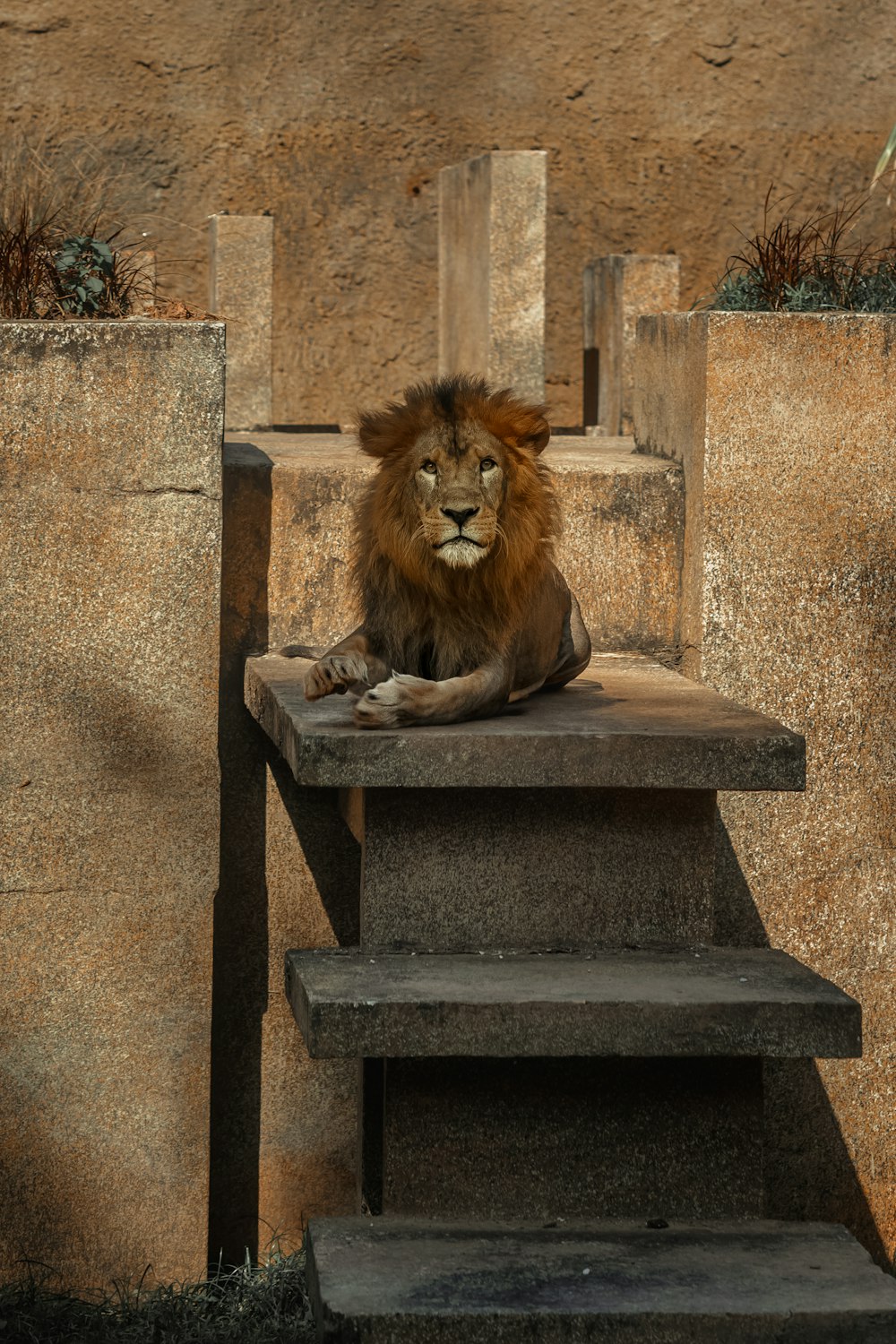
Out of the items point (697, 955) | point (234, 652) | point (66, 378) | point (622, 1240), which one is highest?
point (66, 378)

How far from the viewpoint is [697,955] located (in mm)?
3893

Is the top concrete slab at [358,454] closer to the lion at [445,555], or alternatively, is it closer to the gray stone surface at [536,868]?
the lion at [445,555]

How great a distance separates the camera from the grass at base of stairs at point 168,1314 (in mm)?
4270

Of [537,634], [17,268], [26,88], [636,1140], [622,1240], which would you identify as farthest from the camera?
[26,88]

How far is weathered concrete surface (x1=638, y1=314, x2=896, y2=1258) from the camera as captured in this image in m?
4.64

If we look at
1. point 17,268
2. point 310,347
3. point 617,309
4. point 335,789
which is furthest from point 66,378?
point 310,347

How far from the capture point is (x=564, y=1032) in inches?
137

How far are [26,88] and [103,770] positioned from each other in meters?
9.48

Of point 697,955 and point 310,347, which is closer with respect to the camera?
point 697,955

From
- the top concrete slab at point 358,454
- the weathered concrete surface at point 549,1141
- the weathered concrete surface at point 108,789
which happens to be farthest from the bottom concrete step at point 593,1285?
the top concrete slab at point 358,454

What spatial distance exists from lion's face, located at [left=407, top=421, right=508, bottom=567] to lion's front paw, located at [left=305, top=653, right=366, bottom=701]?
300 millimetres

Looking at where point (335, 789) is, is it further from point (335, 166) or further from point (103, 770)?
point (335, 166)

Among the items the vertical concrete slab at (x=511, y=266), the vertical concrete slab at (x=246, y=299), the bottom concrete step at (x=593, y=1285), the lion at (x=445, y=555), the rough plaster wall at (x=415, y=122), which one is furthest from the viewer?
the rough plaster wall at (x=415, y=122)

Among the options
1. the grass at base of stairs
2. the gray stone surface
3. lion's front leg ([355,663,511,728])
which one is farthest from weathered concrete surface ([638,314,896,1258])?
the grass at base of stairs
